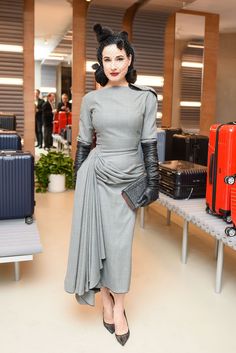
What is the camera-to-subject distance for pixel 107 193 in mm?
2258

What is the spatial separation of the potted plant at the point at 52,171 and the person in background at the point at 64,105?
2.41 metres

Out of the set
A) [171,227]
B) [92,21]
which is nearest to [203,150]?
[171,227]

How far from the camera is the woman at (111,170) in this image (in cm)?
219

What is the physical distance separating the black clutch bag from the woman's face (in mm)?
582

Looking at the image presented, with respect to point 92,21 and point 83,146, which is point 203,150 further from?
point 92,21

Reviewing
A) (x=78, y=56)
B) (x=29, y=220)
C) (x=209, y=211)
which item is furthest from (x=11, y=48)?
(x=209, y=211)

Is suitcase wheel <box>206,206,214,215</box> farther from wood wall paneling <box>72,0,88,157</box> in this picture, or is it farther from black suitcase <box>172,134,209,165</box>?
wood wall paneling <box>72,0,88,157</box>

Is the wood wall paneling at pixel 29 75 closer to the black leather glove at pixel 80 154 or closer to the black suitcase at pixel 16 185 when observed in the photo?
the black suitcase at pixel 16 185

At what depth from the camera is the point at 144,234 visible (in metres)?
4.43

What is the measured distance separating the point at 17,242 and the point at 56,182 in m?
3.56

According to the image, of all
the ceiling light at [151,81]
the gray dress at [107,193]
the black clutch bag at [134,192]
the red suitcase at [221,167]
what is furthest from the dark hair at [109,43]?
the ceiling light at [151,81]

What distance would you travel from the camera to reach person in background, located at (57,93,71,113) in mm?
8820

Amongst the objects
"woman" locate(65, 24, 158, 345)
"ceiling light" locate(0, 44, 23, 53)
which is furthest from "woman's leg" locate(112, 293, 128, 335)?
"ceiling light" locate(0, 44, 23, 53)

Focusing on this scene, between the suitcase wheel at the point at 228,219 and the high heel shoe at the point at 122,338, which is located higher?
the suitcase wheel at the point at 228,219
